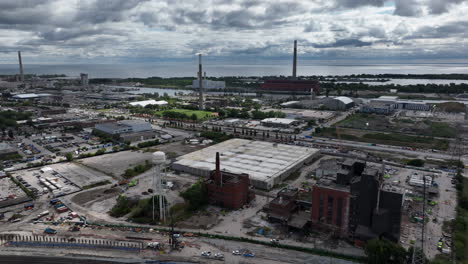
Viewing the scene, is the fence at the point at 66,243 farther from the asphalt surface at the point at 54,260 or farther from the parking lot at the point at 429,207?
the parking lot at the point at 429,207

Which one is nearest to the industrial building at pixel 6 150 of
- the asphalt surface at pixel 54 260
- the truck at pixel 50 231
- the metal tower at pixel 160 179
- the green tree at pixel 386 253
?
the truck at pixel 50 231

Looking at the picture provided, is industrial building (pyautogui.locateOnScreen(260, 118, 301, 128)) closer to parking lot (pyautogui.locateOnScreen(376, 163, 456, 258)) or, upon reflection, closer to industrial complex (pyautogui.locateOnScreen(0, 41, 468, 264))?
industrial complex (pyautogui.locateOnScreen(0, 41, 468, 264))

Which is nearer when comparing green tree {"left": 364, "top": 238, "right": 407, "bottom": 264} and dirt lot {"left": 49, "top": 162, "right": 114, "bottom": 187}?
green tree {"left": 364, "top": 238, "right": 407, "bottom": 264}

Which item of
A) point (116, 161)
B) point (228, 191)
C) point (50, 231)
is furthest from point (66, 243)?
point (116, 161)

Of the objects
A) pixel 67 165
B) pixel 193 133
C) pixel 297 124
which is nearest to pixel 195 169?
pixel 67 165

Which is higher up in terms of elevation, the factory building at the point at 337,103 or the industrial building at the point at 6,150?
the factory building at the point at 337,103

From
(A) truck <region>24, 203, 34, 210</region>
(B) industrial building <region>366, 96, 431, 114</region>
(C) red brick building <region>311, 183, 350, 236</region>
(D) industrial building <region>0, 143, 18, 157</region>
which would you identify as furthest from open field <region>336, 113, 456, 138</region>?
(D) industrial building <region>0, 143, 18, 157</region>
